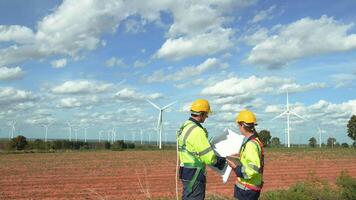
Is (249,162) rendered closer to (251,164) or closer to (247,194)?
(251,164)

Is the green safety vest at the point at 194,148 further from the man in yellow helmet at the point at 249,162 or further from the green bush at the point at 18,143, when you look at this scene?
the green bush at the point at 18,143

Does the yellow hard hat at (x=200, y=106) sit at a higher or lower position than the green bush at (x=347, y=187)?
higher

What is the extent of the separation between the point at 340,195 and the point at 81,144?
274 feet

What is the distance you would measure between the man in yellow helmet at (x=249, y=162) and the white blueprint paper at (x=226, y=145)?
21 centimetres

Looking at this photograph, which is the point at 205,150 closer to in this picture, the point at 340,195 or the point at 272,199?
the point at 272,199

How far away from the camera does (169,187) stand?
62.5ft

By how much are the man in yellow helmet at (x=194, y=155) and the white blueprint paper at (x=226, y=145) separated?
157mm

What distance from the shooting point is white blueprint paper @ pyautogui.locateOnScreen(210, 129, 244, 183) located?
670cm

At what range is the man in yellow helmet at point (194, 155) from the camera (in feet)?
A: 20.5

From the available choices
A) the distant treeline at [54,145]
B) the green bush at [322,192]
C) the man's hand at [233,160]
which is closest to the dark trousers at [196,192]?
the man's hand at [233,160]

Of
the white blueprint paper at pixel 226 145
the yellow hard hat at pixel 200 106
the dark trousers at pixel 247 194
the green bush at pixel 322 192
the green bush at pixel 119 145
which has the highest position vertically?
the yellow hard hat at pixel 200 106

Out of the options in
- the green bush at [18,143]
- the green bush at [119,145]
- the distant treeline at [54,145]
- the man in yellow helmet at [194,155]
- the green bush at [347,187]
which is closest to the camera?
the man in yellow helmet at [194,155]

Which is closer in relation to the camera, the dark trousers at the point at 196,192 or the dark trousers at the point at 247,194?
the dark trousers at the point at 247,194

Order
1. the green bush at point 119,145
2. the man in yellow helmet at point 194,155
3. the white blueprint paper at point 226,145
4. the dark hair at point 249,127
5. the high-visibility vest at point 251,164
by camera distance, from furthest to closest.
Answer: the green bush at point 119,145 < the white blueprint paper at point 226,145 < the dark hair at point 249,127 < the man in yellow helmet at point 194,155 < the high-visibility vest at point 251,164
